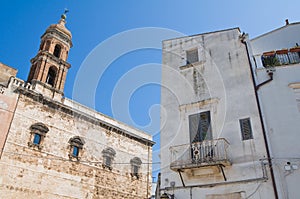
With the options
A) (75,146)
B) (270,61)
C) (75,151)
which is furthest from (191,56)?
(75,151)

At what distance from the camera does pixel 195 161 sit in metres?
9.47

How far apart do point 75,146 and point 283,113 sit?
49.6 ft

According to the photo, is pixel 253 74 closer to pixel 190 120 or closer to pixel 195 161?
pixel 190 120

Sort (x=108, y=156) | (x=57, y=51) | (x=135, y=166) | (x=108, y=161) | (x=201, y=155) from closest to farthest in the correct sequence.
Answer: (x=201, y=155) < (x=108, y=161) < (x=108, y=156) < (x=135, y=166) < (x=57, y=51)

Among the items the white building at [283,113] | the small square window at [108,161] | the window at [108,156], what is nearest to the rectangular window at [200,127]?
the white building at [283,113]

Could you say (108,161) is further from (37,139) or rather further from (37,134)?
(37,134)

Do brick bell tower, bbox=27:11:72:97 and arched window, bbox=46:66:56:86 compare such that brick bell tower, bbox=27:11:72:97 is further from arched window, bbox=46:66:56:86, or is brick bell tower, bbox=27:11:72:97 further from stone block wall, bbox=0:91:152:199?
stone block wall, bbox=0:91:152:199

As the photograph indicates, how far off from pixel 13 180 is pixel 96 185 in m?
6.46

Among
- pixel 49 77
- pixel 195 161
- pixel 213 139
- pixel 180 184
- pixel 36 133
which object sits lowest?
pixel 180 184

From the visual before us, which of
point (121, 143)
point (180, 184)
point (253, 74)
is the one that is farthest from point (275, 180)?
point (121, 143)

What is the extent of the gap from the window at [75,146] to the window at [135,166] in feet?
18.6

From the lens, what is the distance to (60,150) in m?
18.0

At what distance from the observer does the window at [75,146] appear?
61.7 ft

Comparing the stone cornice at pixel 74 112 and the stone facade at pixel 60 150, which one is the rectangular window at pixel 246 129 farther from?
the stone cornice at pixel 74 112
